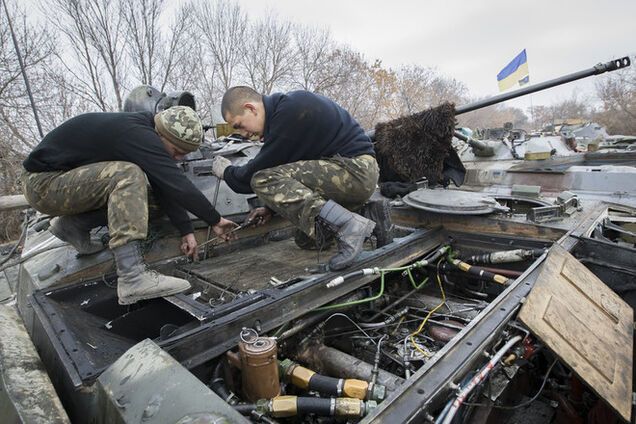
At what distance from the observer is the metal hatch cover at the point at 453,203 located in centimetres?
346

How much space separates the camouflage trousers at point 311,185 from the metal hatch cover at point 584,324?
1418 mm

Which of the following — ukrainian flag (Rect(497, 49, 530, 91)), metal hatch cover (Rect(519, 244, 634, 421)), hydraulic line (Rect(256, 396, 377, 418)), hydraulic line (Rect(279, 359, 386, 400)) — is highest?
ukrainian flag (Rect(497, 49, 530, 91))

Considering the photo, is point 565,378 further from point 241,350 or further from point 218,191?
point 218,191

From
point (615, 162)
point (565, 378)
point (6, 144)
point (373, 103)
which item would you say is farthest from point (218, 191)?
point (373, 103)

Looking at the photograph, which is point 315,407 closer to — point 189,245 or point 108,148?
point 189,245

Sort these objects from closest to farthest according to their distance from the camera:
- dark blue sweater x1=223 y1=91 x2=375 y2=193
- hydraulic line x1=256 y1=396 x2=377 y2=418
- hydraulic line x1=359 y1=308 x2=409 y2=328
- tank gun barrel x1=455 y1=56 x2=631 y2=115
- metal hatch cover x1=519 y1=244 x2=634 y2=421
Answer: hydraulic line x1=256 y1=396 x2=377 y2=418
metal hatch cover x1=519 y1=244 x2=634 y2=421
hydraulic line x1=359 y1=308 x2=409 y2=328
dark blue sweater x1=223 y1=91 x2=375 y2=193
tank gun barrel x1=455 y1=56 x2=631 y2=115

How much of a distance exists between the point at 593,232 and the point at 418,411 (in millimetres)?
2773

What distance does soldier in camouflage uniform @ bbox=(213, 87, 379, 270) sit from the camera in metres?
2.96

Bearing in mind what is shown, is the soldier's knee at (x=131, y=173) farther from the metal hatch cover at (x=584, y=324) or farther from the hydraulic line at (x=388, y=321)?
the metal hatch cover at (x=584, y=324)

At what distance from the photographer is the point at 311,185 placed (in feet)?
10.2

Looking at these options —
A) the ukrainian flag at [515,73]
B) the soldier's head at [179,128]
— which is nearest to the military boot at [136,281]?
the soldier's head at [179,128]

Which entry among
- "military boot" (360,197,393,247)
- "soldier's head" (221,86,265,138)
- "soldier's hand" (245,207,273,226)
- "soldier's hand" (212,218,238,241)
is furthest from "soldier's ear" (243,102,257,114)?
"military boot" (360,197,393,247)

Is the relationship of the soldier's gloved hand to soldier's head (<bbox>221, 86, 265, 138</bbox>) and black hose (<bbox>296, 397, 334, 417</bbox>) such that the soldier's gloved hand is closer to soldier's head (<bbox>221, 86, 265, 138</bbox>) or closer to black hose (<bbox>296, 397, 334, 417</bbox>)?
soldier's head (<bbox>221, 86, 265, 138</bbox>)

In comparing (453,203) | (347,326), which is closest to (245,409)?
(347,326)
